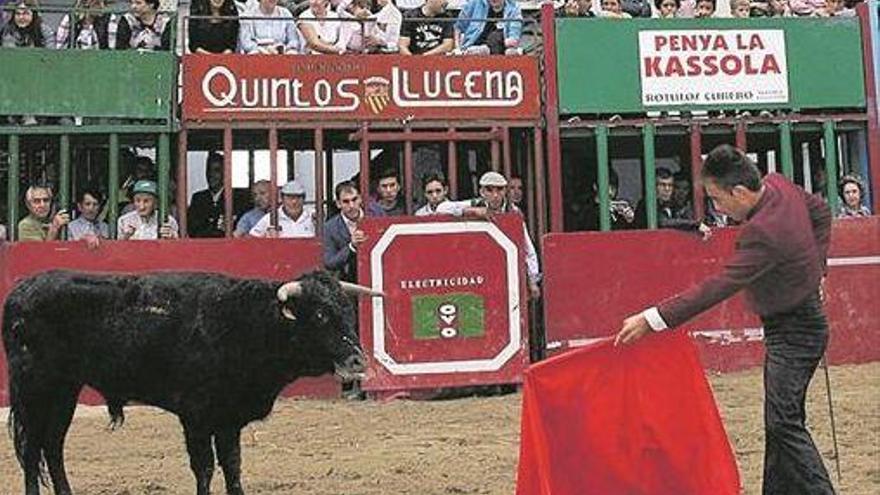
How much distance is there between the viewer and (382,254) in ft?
31.1

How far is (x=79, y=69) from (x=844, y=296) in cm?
715

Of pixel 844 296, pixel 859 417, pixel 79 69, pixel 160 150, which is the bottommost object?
pixel 859 417

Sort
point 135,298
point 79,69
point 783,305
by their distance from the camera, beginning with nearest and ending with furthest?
point 783,305
point 135,298
point 79,69

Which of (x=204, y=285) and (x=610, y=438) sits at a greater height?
(x=204, y=285)

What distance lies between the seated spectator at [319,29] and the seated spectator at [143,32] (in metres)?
1.20

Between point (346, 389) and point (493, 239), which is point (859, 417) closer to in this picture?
point (493, 239)

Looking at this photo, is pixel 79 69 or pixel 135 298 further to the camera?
pixel 79 69

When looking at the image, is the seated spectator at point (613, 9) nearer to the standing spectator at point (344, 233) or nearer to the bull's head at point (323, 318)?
the standing spectator at point (344, 233)

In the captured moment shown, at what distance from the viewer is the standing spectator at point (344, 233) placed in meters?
9.27

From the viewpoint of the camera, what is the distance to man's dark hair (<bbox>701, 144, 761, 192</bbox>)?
4547mm

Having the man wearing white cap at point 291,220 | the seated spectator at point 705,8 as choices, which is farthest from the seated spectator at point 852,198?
the man wearing white cap at point 291,220

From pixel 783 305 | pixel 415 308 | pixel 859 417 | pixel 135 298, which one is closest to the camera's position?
pixel 783 305

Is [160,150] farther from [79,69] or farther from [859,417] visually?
[859,417]

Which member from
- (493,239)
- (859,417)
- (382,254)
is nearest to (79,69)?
(382,254)
